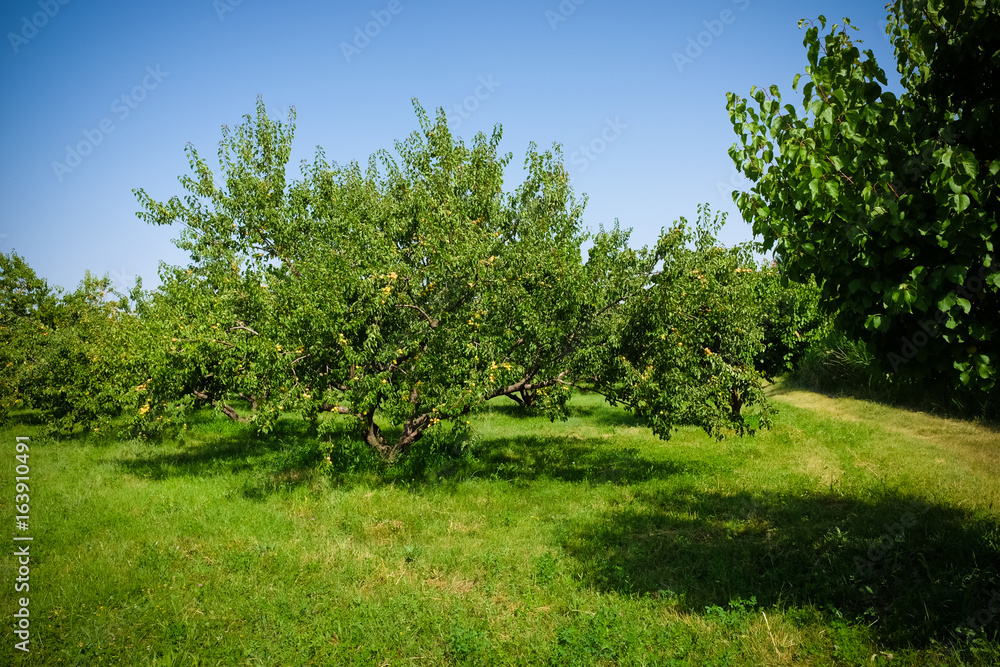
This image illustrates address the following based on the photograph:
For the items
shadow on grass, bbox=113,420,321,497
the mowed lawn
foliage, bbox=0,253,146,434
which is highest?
foliage, bbox=0,253,146,434

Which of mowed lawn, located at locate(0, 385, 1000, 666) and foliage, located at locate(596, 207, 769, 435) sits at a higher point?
foliage, located at locate(596, 207, 769, 435)

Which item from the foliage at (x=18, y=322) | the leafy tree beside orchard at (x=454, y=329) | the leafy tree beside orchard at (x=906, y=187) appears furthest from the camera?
the foliage at (x=18, y=322)

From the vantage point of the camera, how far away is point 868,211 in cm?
523

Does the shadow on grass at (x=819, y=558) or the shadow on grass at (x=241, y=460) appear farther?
the shadow on grass at (x=241, y=460)

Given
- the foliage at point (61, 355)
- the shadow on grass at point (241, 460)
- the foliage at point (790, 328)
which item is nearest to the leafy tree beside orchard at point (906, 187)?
the shadow on grass at point (241, 460)

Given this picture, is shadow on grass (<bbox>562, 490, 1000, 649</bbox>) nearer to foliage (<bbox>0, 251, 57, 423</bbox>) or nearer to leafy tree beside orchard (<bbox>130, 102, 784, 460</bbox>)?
leafy tree beside orchard (<bbox>130, 102, 784, 460</bbox>)

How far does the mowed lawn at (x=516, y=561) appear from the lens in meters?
6.00

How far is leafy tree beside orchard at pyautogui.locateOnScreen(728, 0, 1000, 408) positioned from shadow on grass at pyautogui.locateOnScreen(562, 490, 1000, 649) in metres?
2.58

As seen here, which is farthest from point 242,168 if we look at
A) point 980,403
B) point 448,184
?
point 980,403

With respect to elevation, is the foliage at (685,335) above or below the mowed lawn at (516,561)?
above

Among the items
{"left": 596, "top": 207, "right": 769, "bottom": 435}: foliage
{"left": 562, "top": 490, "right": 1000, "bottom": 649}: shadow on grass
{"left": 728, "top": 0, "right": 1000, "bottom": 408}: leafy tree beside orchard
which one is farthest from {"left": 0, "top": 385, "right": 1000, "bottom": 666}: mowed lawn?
{"left": 728, "top": 0, "right": 1000, "bottom": 408}: leafy tree beside orchard

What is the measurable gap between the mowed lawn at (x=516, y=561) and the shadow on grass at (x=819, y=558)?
0.04m

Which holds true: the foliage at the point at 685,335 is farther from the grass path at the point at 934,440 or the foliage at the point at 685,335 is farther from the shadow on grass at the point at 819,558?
the grass path at the point at 934,440

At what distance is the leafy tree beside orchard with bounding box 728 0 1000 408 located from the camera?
4.84 metres
